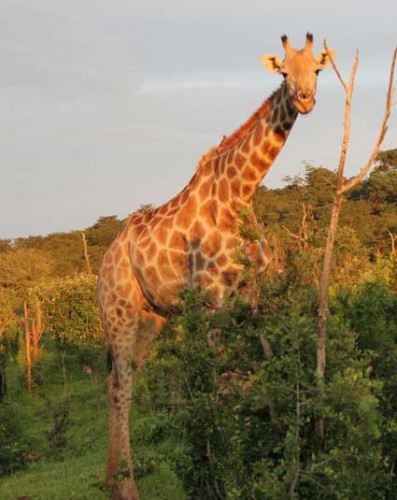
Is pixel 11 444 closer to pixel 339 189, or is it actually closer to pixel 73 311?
pixel 339 189

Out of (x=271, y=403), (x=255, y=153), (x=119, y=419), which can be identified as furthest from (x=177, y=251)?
(x=271, y=403)

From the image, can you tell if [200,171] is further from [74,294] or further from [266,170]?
[74,294]

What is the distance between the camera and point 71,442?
47.3 ft

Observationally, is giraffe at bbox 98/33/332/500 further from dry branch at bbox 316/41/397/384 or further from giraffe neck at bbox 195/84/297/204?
dry branch at bbox 316/41/397/384

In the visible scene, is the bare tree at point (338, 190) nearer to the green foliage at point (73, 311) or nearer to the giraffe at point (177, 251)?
the giraffe at point (177, 251)

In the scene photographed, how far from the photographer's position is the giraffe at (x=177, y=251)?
7281 mm

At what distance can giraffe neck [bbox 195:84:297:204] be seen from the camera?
7320 millimetres

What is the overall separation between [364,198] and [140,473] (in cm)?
4076

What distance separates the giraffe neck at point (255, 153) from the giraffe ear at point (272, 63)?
43 centimetres

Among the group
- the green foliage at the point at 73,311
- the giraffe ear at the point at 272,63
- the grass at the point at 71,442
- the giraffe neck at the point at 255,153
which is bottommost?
the grass at the point at 71,442

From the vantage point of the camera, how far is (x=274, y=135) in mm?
7383

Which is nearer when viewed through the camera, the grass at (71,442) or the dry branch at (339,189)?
the dry branch at (339,189)

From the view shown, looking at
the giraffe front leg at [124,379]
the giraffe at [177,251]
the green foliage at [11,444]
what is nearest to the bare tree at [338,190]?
the giraffe at [177,251]

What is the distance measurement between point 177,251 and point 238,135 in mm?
1283
